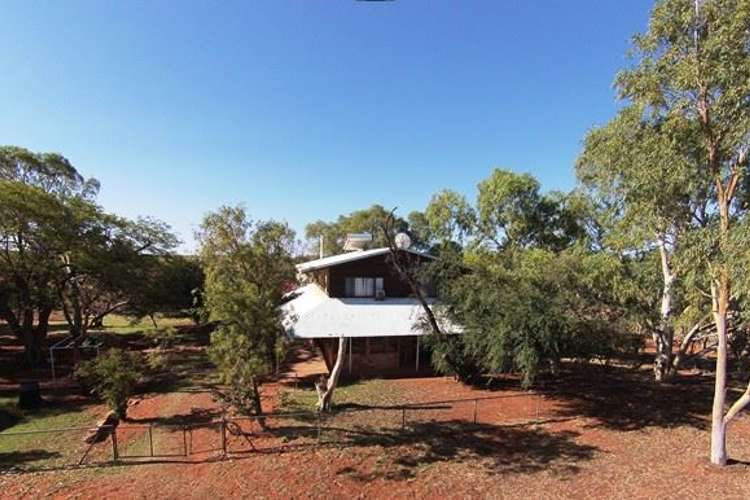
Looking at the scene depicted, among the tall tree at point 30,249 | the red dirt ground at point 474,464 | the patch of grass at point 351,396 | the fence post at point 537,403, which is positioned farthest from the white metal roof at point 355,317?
the tall tree at point 30,249

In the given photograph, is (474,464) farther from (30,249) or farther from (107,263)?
(30,249)

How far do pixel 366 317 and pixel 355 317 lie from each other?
572 mm

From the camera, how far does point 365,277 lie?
2195cm

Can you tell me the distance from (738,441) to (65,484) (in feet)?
58.9

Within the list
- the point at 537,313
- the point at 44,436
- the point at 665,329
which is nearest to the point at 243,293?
the point at 44,436

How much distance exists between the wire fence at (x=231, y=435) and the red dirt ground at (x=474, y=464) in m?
0.14

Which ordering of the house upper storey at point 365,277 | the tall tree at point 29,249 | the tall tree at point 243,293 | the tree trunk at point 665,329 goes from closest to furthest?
the tall tree at point 243,293
the tree trunk at point 665,329
the tall tree at point 29,249
the house upper storey at point 365,277

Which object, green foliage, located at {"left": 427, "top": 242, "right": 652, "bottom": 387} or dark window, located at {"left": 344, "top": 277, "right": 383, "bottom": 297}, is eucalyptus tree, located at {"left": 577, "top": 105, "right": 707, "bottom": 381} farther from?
dark window, located at {"left": 344, "top": 277, "right": 383, "bottom": 297}

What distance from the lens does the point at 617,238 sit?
1455 cm

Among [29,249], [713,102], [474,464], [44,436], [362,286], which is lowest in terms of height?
[44,436]

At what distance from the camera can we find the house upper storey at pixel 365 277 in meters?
21.6

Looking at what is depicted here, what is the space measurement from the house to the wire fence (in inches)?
163

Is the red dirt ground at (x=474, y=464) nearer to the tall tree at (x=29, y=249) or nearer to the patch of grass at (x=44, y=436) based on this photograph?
the patch of grass at (x=44, y=436)

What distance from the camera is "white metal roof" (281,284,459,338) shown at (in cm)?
1745
